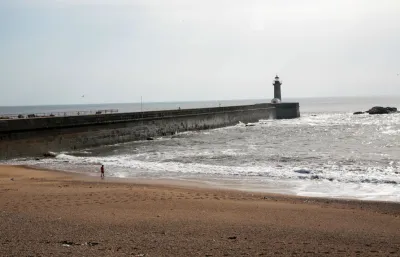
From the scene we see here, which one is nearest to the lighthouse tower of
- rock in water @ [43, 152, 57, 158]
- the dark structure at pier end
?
the dark structure at pier end

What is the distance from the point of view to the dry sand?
5.82 meters

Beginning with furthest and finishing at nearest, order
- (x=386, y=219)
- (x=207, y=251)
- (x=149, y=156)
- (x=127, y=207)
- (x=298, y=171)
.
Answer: (x=149, y=156) < (x=298, y=171) < (x=127, y=207) < (x=386, y=219) < (x=207, y=251)

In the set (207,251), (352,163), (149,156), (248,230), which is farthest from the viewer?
(149,156)

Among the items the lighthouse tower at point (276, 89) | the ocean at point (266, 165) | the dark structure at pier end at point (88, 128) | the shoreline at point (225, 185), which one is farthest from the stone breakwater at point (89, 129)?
the lighthouse tower at point (276, 89)

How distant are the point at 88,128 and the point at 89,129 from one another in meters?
0.09

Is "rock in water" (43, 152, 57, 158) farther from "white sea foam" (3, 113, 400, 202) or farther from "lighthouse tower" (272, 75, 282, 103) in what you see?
"lighthouse tower" (272, 75, 282, 103)

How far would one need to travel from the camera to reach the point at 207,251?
570cm

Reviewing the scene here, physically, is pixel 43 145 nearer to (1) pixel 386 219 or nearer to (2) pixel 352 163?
(2) pixel 352 163

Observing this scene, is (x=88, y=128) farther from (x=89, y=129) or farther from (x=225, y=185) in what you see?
(x=225, y=185)

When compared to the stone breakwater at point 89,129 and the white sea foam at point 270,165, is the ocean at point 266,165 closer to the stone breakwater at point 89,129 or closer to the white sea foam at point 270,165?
the white sea foam at point 270,165

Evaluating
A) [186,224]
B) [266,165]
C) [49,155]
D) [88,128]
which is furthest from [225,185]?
[88,128]

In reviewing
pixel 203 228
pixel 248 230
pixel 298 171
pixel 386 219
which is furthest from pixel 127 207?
pixel 298 171

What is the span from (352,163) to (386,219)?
11046 millimetres

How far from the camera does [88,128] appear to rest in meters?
26.7
